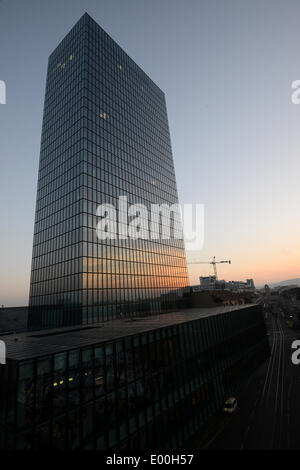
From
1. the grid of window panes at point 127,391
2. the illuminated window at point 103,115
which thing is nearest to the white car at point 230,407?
the grid of window panes at point 127,391

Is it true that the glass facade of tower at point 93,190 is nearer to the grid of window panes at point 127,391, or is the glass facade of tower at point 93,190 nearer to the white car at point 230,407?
the grid of window panes at point 127,391

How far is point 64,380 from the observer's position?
1778 centimetres

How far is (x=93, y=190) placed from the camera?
56125 millimetres

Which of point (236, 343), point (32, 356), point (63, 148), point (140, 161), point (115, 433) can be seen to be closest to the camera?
point (32, 356)

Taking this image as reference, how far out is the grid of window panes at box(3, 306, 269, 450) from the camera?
16.3 metres

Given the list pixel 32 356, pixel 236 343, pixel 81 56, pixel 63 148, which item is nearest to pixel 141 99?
pixel 81 56

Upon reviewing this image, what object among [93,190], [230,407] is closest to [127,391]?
[230,407]

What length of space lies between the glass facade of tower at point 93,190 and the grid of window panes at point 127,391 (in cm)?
2362

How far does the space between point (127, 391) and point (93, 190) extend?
142 feet

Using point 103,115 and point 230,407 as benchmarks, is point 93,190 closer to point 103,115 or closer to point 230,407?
point 103,115

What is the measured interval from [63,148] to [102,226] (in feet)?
80.1

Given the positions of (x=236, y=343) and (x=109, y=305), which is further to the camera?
(x=109, y=305)

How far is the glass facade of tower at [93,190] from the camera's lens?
52428 millimetres
